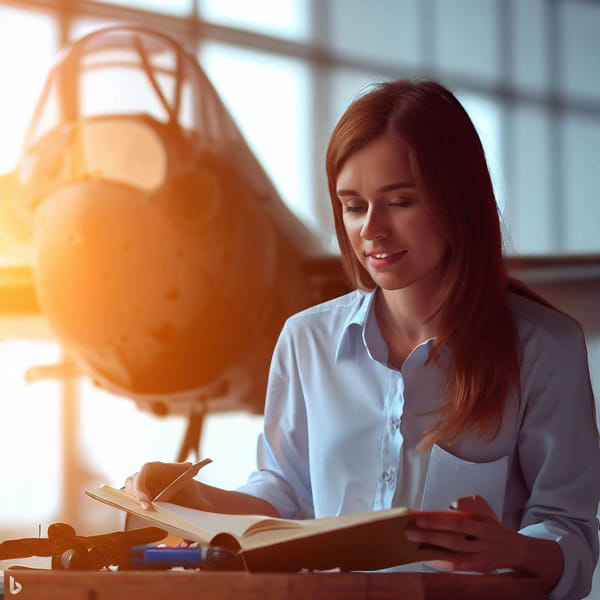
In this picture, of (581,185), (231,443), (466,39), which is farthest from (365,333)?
(581,185)

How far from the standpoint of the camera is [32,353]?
1.27 metres

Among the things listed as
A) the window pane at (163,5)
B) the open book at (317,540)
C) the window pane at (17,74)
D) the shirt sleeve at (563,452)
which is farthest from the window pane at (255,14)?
the open book at (317,540)

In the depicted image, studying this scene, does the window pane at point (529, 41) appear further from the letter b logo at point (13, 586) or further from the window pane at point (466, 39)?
the letter b logo at point (13, 586)

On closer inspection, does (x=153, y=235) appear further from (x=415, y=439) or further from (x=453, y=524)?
(x=453, y=524)

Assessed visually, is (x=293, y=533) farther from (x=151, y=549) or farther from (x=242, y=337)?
(x=242, y=337)

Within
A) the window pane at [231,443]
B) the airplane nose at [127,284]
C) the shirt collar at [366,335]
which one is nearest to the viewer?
the shirt collar at [366,335]

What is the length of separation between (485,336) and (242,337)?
764mm

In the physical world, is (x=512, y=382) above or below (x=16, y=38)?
below

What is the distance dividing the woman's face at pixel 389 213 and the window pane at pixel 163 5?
3.02 feet

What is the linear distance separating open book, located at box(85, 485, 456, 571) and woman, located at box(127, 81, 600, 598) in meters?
0.10

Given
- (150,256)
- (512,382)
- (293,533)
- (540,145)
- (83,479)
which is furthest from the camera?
(540,145)

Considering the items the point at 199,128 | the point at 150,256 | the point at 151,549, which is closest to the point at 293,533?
the point at 151,549

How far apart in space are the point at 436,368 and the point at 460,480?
71 millimetres

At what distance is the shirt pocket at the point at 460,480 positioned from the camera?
49 centimetres
